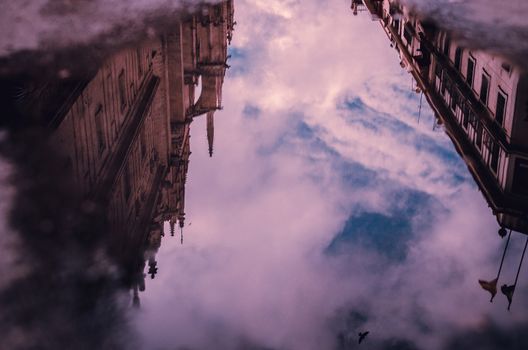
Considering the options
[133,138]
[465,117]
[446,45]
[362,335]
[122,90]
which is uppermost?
[446,45]

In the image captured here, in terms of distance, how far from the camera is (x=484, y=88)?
67.0 feet

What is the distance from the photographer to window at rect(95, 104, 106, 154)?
53.6 ft

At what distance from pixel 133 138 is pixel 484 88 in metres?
11.1

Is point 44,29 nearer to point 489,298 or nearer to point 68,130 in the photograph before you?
point 68,130

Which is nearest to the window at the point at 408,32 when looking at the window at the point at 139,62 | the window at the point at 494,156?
the window at the point at 494,156

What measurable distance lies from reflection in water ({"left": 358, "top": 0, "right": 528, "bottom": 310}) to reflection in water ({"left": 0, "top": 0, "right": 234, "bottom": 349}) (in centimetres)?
593

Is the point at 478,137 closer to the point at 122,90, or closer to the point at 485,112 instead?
the point at 485,112

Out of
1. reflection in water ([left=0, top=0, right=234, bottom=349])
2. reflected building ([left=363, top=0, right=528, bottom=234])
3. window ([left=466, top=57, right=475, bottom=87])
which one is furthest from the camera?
window ([left=466, top=57, right=475, bottom=87])

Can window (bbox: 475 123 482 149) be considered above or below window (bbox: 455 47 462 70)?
below

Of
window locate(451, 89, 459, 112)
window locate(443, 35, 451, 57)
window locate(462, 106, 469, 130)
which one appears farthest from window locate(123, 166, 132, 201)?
window locate(443, 35, 451, 57)

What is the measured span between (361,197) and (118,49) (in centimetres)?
1048

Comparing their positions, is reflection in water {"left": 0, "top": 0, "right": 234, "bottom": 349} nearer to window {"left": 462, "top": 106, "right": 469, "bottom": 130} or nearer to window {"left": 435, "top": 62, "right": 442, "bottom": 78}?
window {"left": 462, "top": 106, "right": 469, "bottom": 130}

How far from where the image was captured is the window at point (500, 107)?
1831 centimetres

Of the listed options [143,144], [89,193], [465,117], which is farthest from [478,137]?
[89,193]
